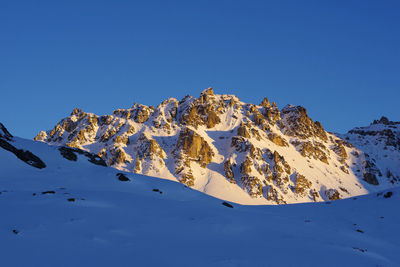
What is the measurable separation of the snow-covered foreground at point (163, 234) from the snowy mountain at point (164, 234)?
38 mm

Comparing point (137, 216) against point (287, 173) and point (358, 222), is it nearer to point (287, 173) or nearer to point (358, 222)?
point (358, 222)

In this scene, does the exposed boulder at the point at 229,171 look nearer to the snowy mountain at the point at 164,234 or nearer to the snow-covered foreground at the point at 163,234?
the snowy mountain at the point at 164,234

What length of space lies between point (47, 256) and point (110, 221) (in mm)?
5385

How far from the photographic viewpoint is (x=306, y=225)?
74.4 feet

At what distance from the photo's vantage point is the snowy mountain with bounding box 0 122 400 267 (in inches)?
510

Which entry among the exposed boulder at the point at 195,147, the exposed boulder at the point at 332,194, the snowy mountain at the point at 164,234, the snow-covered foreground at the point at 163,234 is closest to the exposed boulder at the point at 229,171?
the exposed boulder at the point at 195,147

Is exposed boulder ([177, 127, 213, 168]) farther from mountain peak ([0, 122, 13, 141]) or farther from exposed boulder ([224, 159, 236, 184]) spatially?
mountain peak ([0, 122, 13, 141])

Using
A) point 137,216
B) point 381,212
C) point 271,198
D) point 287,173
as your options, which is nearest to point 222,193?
point 271,198

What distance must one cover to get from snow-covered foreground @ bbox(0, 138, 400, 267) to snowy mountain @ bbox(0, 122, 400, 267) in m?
0.04

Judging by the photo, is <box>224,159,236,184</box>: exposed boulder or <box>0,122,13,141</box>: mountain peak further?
<box>224,159,236,184</box>: exposed boulder

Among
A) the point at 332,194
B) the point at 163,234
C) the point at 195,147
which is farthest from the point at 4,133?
the point at 332,194

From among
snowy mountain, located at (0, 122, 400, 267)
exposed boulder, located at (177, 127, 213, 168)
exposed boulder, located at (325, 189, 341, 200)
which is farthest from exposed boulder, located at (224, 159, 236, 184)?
snowy mountain, located at (0, 122, 400, 267)

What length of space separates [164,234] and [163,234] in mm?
49

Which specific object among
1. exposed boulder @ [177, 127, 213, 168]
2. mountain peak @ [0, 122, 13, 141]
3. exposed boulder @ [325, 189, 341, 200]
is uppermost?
exposed boulder @ [177, 127, 213, 168]
